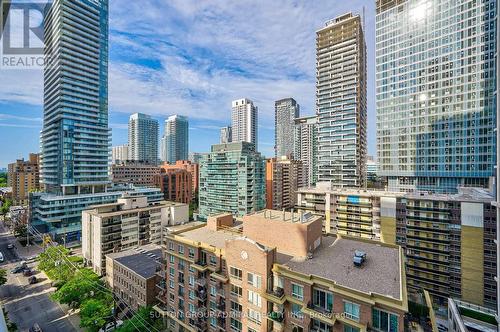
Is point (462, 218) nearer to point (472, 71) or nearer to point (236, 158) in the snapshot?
point (472, 71)

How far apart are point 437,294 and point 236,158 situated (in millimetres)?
66082

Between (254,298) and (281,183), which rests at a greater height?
(281,183)

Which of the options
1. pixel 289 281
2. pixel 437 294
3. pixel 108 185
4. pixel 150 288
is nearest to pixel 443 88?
pixel 437 294

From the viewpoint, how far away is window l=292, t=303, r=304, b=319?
72.2ft

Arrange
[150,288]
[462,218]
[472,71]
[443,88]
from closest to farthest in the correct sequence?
[150,288], [462,218], [472,71], [443,88]

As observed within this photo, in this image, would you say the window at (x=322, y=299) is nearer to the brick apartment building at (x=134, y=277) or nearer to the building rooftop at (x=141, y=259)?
Answer: the brick apartment building at (x=134, y=277)

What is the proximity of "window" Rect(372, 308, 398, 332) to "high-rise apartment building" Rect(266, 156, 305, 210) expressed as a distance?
87464 mm

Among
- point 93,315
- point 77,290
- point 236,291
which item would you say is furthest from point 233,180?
point 236,291

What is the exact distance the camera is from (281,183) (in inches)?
4429

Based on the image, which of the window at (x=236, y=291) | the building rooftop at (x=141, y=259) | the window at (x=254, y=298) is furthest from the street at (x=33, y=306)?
the window at (x=254, y=298)

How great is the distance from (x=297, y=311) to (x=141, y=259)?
3524cm

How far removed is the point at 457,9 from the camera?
72500 mm

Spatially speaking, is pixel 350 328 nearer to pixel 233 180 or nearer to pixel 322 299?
pixel 322 299

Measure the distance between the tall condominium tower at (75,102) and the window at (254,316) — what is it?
8703cm
